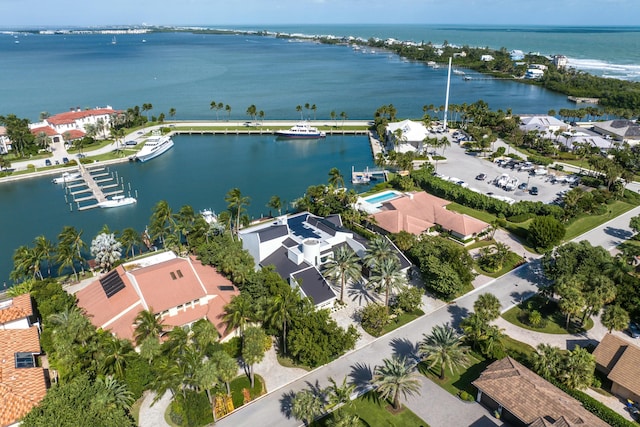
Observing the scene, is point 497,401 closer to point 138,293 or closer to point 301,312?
point 301,312

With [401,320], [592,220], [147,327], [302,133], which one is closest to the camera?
[147,327]

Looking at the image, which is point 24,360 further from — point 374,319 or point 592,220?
point 592,220

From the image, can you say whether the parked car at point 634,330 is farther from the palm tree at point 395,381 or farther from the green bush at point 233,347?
the green bush at point 233,347

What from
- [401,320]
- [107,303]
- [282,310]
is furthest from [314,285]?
[107,303]

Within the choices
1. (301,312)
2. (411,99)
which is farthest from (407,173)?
(411,99)

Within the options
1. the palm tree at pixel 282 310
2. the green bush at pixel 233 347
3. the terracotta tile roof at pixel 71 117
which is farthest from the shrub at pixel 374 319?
the terracotta tile roof at pixel 71 117

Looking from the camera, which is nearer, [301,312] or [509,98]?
[301,312]
